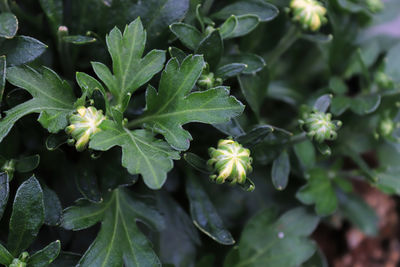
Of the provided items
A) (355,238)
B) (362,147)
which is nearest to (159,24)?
(362,147)

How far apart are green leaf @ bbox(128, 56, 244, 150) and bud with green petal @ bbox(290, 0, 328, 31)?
357 mm

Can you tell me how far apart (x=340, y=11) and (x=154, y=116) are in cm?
67

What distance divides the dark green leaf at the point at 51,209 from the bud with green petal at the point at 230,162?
0.32m

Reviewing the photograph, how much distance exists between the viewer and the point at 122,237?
991 millimetres

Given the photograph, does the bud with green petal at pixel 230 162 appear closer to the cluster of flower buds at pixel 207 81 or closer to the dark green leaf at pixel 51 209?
the cluster of flower buds at pixel 207 81

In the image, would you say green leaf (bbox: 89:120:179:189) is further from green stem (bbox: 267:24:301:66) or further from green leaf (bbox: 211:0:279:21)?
green stem (bbox: 267:24:301:66)

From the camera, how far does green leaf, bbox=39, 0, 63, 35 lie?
105 cm

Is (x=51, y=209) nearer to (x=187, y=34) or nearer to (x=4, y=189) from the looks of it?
(x=4, y=189)

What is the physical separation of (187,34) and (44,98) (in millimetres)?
314

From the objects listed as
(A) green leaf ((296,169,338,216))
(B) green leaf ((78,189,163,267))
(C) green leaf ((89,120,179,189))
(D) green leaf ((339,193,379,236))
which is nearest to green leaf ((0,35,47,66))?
(C) green leaf ((89,120,179,189))

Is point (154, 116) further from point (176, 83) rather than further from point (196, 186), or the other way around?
point (196, 186)

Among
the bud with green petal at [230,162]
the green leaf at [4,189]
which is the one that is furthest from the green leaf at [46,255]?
the bud with green petal at [230,162]

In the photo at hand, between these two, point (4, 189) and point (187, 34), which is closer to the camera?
point (4, 189)

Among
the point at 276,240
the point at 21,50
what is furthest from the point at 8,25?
the point at 276,240
